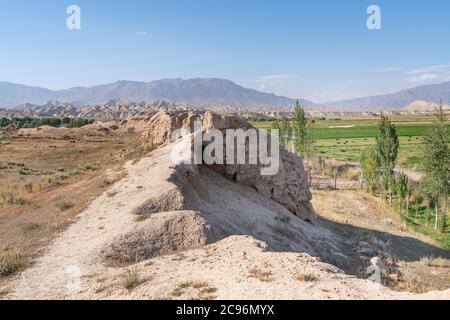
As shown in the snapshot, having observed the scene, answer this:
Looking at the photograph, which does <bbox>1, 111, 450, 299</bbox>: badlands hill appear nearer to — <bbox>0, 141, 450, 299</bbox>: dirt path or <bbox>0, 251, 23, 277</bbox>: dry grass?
<bbox>0, 141, 450, 299</bbox>: dirt path

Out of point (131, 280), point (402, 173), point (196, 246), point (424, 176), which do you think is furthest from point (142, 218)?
point (402, 173)

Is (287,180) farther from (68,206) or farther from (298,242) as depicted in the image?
(68,206)

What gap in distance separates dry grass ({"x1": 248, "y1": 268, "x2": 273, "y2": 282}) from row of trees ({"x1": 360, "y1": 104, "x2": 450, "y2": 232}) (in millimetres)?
27160

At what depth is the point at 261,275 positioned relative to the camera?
1018 centimetres

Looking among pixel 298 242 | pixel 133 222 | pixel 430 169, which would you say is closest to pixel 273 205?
pixel 298 242

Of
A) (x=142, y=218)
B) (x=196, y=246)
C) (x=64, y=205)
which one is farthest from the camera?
(x=64, y=205)

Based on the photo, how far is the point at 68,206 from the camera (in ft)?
58.9

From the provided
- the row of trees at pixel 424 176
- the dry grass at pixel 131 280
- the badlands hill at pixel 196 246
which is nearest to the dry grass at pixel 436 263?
the badlands hill at pixel 196 246

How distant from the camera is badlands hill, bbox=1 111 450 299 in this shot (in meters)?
9.60

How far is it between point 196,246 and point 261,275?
12.1 feet

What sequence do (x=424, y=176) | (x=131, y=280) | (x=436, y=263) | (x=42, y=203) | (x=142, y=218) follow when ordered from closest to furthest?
(x=131, y=280)
(x=142, y=218)
(x=42, y=203)
(x=436, y=263)
(x=424, y=176)

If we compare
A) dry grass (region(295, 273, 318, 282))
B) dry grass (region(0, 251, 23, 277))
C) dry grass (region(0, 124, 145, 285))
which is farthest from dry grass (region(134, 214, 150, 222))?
dry grass (region(295, 273, 318, 282))

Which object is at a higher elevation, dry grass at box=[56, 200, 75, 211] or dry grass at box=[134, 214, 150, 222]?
dry grass at box=[134, 214, 150, 222]

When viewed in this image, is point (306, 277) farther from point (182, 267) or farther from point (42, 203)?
point (42, 203)
